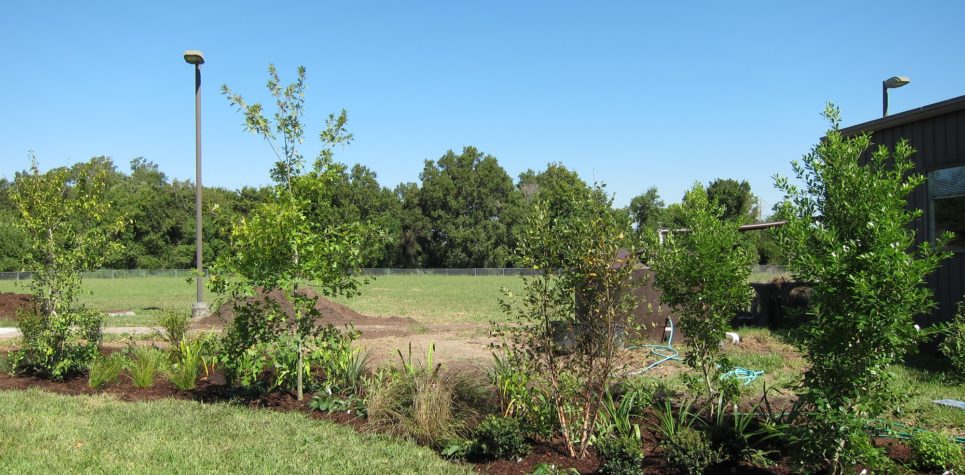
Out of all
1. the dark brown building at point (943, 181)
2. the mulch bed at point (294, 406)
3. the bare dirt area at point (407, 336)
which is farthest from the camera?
the bare dirt area at point (407, 336)

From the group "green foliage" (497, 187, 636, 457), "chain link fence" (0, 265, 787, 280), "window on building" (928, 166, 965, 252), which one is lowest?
"chain link fence" (0, 265, 787, 280)

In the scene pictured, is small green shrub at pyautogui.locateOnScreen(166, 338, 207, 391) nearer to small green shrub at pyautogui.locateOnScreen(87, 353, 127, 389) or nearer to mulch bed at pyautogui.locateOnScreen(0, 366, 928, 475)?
mulch bed at pyautogui.locateOnScreen(0, 366, 928, 475)

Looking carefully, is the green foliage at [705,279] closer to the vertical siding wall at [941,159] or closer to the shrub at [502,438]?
the shrub at [502,438]

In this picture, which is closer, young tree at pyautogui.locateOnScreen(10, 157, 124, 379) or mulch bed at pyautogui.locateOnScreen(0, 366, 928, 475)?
mulch bed at pyautogui.locateOnScreen(0, 366, 928, 475)

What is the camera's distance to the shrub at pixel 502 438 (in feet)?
15.5

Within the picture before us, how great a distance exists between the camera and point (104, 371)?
747 cm

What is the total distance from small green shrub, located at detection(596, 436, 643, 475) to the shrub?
25.7 inches

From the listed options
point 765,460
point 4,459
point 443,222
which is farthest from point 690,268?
point 443,222

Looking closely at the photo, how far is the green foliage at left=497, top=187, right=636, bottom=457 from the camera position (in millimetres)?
4648

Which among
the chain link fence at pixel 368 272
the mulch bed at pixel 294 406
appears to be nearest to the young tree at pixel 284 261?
the mulch bed at pixel 294 406

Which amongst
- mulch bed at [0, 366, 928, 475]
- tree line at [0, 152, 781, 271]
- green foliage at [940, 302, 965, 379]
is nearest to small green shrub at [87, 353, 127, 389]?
mulch bed at [0, 366, 928, 475]

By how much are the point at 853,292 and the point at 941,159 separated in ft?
22.3

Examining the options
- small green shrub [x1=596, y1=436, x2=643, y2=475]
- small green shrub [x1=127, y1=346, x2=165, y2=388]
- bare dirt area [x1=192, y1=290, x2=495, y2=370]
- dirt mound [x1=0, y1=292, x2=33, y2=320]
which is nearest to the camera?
small green shrub [x1=596, y1=436, x2=643, y2=475]

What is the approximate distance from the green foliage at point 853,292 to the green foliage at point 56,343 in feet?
24.3
